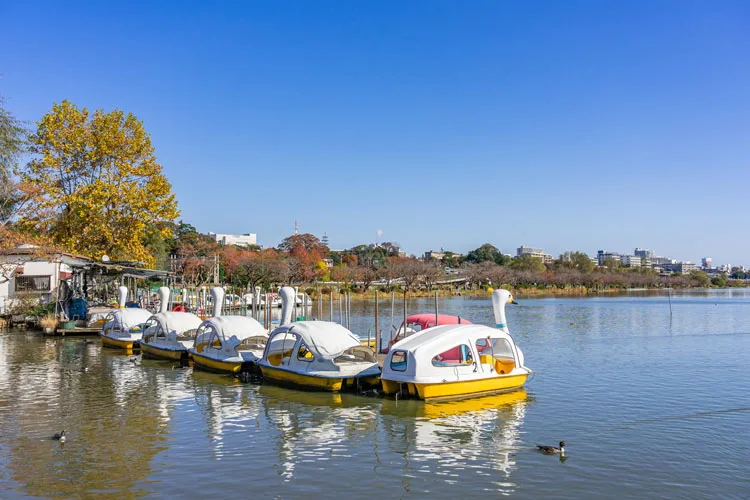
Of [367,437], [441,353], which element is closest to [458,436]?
[367,437]

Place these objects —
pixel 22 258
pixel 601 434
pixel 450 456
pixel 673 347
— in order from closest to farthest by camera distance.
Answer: pixel 450 456 → pixel 601 434 → pixel 673 347 → pixel 22 258

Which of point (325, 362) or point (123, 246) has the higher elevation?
point (123, 246)

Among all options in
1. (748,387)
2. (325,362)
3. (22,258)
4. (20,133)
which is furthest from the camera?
(22,258)

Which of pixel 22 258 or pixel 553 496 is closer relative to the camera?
pixel 553 496

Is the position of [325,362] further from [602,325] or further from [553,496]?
[602,325]

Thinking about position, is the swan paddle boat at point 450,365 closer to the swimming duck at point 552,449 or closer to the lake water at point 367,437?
the lake water at point 367,437

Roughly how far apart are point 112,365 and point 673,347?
27.6 metres

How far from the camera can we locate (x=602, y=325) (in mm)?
46719

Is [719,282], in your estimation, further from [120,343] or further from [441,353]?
[441,353]

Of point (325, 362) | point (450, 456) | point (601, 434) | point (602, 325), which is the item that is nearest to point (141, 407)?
point (325, 362)

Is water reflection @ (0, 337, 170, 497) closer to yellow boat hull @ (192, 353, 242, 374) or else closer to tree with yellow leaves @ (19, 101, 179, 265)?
yellow boat hull @ (192, 353, 242, 374)

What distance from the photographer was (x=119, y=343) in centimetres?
3159

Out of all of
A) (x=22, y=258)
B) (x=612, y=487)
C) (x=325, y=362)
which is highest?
(x=22, y=258)

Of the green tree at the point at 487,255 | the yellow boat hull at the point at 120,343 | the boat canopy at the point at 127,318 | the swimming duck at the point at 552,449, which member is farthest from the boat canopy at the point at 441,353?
the green tree at the point at 487,255
